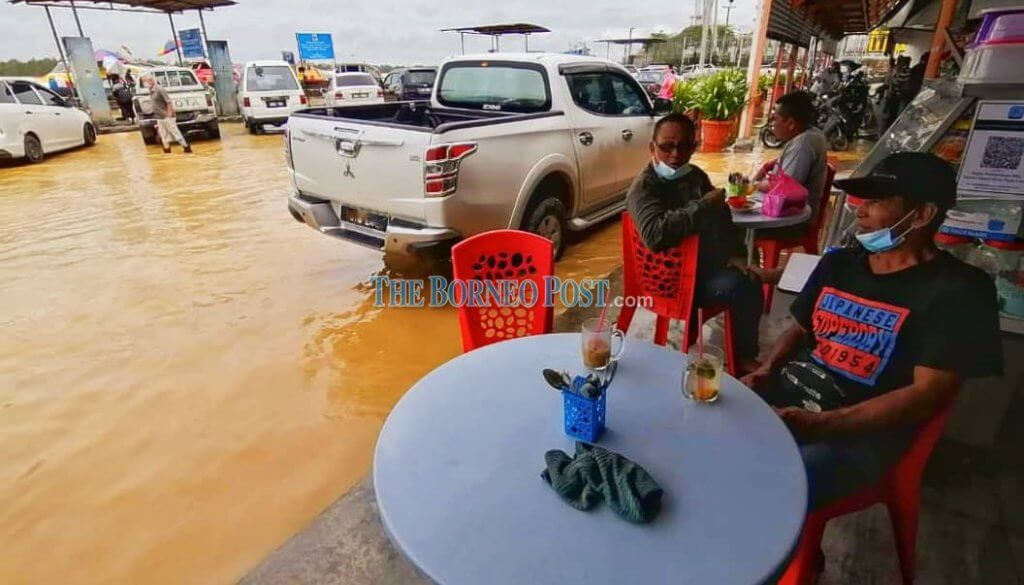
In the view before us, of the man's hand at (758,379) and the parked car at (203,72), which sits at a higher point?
the parked car at (203,72)

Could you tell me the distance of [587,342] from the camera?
1.59 meters

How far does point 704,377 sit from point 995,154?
6.01ft

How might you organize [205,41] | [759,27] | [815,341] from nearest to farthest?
1. [815,341]
2. [759,27]
3. [205,41]

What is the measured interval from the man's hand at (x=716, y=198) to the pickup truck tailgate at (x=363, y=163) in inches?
68.1

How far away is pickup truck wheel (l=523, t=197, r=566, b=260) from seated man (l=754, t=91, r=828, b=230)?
1.62 metres

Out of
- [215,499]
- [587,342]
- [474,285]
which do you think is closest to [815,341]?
[587,342]

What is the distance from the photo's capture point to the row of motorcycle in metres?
9.75

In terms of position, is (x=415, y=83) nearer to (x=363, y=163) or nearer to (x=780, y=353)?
(x=363, y=163)

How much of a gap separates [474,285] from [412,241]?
4.40ft

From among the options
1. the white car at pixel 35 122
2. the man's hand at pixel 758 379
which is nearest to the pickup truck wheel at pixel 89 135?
the white car at pixel 35 122

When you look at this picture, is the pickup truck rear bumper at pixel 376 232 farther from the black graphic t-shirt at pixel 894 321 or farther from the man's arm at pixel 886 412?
the man's arm at pixel 886 412

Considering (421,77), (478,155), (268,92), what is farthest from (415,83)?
(478,155)

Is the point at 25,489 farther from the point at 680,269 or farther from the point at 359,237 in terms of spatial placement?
the point at 680,269

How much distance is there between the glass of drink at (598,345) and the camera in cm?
157
